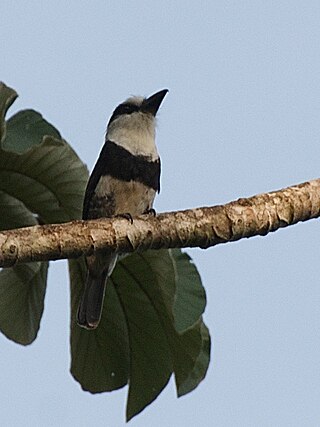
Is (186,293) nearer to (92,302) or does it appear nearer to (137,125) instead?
(92,302)

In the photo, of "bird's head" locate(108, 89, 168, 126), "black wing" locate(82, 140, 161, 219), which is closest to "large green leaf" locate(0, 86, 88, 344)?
"black wing" locate(82, 140, 161, 219)

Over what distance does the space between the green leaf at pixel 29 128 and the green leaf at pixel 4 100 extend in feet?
0.68

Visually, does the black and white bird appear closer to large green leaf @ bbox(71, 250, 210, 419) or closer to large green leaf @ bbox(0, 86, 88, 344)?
large green leaf @ bbox(71, 250, 210, 419)

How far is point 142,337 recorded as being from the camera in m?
3.64

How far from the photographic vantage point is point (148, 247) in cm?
281

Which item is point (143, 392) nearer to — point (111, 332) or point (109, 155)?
point (111, 332)

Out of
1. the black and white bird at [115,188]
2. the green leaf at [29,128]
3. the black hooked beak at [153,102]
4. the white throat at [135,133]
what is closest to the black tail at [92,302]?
the black and white bird at [115,188]

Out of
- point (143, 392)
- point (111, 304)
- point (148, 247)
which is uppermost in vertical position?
point (148, 247)

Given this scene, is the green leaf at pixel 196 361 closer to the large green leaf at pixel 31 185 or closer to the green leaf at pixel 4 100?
the large green leaf at pixel 31 185

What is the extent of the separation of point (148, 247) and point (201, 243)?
0.15 meters

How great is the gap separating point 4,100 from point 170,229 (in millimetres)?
657

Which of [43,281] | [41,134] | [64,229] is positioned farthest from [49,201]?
[64,229]

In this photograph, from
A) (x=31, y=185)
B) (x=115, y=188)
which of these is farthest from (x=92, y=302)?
(x=31, y=185)

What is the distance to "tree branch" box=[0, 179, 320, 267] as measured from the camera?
2604mm
